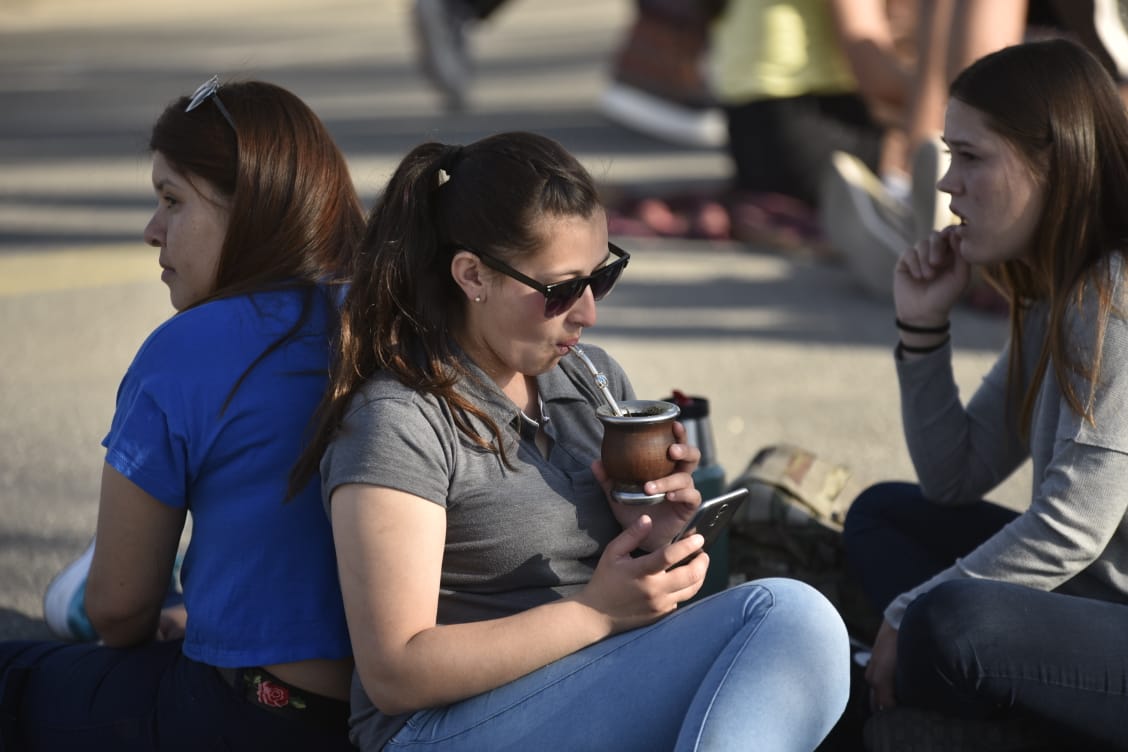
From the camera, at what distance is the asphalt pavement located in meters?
Result: 4.39

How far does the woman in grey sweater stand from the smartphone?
36cm

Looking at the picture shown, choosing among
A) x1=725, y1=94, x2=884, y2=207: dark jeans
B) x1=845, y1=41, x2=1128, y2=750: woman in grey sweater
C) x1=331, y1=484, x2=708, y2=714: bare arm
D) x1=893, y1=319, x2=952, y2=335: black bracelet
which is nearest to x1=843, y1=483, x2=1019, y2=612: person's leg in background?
x1=845, y1=41, x2=1128, y2=750: woman in grey sweater

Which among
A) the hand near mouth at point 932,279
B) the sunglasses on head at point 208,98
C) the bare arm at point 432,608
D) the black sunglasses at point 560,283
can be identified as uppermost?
the sunglasses on head at point 208,98

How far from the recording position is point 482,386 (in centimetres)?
217

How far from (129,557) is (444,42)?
7.23 metres

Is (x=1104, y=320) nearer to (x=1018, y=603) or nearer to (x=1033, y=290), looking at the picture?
(x=1033, y=290)

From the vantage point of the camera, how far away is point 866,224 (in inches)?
229

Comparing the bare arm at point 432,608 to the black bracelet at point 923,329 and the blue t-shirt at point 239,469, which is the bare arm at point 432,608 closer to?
the blue t-shirt at point 239,469

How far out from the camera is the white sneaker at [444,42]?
28.7 feet

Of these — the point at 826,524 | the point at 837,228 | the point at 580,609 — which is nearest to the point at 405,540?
the point at 580,609

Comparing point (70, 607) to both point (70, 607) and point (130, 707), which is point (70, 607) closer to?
point (70, 607)

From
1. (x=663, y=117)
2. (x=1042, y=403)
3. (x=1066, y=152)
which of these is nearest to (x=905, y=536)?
(x=1042, y=403)

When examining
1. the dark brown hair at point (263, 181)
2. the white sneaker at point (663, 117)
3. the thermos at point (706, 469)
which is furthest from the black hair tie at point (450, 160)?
the white sneaker at point (663, 117)

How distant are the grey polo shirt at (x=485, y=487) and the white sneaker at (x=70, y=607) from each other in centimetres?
127
